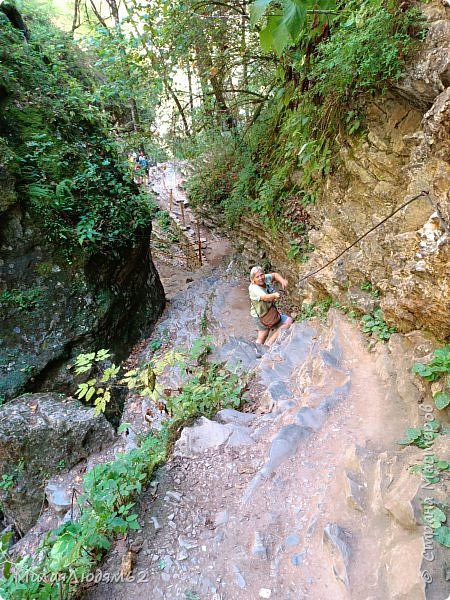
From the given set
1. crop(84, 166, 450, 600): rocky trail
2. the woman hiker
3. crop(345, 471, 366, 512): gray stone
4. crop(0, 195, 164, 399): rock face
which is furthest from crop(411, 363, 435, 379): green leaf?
crop(0, 195, 164, 399): rock face

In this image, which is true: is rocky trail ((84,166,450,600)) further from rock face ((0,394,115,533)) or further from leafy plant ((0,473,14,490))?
leafy plant ((0,473,14,490))

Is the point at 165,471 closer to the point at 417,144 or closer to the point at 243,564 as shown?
the point at 243,564

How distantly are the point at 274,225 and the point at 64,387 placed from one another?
193 inches

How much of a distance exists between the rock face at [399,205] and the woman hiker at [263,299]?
59 centimetres

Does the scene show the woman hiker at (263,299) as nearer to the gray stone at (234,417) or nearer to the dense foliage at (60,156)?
the gray stone at (234,417)

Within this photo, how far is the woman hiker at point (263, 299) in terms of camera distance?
5.43 m

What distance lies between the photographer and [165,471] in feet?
10.2

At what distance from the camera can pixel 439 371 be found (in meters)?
2.57

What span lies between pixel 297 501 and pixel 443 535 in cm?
113

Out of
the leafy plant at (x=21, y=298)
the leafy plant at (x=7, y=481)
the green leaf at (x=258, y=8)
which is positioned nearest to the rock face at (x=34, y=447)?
the leafy plant at (x=7, y=481)

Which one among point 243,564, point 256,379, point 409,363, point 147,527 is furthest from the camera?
point 256,379

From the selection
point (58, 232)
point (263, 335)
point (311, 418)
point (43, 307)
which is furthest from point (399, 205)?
point (43, 307)

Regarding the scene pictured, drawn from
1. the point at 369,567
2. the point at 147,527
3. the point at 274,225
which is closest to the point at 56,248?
the point at 274,225

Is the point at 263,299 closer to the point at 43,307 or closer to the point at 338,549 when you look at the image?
the point at 338,549
